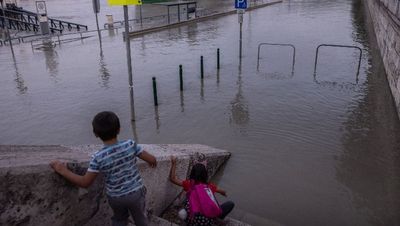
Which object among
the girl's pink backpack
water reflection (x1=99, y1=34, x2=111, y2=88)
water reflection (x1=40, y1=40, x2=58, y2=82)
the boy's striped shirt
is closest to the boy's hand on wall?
the boy's striped shirt

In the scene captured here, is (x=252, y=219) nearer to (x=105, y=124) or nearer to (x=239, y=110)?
(x=105, y=124)

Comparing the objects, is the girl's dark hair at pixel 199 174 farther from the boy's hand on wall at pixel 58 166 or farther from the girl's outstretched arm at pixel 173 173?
the boy's hand on wall at pixel 58 166

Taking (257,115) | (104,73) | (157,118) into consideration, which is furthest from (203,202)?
(104,73)

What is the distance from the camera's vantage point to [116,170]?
10.2 ft

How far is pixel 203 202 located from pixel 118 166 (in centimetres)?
127

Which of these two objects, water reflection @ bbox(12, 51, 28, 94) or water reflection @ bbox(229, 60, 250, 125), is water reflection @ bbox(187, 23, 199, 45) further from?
water reflection @ bbox(229, 60, 250, 125)

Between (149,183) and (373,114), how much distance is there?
7712 millimetres

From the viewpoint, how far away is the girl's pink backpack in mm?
3992

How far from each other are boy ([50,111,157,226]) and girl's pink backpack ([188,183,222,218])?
0.76m

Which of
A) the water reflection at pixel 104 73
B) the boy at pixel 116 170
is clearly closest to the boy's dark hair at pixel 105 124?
the boy at pixel 116 170

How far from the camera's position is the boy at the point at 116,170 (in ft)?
9.68

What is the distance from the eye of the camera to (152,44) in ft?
70.8

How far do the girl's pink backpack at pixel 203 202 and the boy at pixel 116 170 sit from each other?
2.49 ft

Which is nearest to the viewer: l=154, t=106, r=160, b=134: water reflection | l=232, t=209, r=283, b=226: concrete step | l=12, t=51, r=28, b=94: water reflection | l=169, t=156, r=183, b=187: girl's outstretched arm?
l=169, t=156, r=183, b=187: girl's outstretched arm
